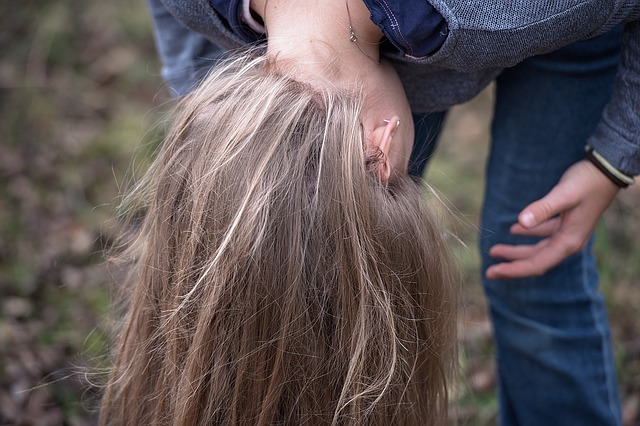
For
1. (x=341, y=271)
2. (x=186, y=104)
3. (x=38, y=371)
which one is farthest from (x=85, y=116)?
(x=341, y=271)

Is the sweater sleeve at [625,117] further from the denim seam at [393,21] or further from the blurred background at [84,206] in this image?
the denim seam at [393,21]

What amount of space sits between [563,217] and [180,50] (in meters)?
0.85

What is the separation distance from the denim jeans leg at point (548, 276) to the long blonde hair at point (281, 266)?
14.8 inches

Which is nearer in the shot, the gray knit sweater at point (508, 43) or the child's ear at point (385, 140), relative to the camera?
the gray knit sweater at point (508, 43)

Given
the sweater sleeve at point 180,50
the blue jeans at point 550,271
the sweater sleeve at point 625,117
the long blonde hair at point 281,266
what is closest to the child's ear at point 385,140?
the long blonde hair at point 281,266

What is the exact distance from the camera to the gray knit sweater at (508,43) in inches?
38.7

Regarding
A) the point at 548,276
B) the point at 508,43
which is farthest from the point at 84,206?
the point at 508,43

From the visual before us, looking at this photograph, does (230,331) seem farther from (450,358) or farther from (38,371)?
(38,371)

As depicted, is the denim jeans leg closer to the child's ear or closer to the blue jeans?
the blue jeans

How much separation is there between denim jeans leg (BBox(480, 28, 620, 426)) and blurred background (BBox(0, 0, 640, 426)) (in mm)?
152

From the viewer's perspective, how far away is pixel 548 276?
152 cm

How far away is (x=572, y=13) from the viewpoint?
987 mm

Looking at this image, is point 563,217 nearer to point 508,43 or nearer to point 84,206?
point 508,43

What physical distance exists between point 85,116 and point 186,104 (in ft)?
7.58
